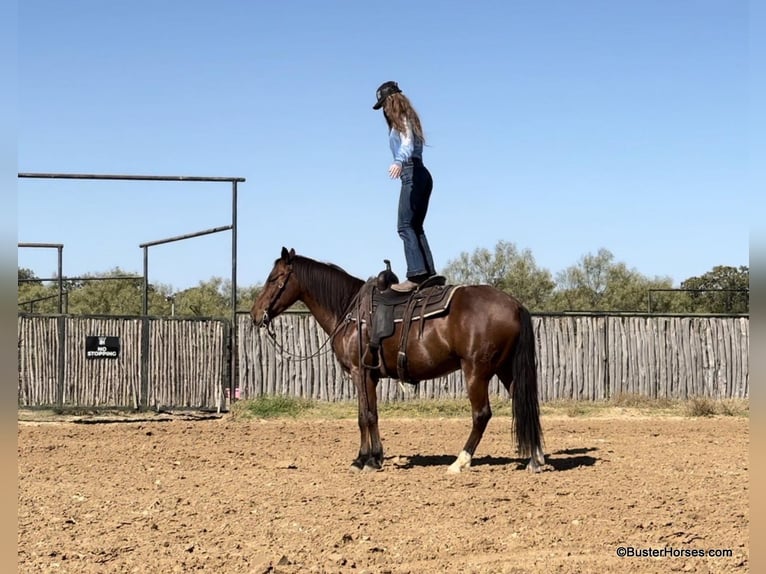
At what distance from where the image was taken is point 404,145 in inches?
366

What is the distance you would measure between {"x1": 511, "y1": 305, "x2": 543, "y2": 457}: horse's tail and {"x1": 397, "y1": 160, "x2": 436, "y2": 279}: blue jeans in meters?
1.38

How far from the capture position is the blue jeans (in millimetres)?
9383

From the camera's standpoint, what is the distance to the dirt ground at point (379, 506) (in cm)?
556

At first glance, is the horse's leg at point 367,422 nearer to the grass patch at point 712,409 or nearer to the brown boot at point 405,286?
the brown boot at point 405,286

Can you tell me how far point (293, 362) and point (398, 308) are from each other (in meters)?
8.52

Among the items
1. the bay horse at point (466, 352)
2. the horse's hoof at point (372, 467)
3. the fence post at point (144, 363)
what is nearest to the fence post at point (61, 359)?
the fence post at point (144, 363)

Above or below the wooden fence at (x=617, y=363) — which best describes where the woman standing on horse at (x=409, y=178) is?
above

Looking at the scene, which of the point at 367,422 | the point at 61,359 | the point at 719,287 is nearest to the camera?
the point at 367,422

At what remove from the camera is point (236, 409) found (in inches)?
653

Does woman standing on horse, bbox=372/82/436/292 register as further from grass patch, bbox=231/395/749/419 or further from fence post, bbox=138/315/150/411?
fence post, bbox=138/315/150/411

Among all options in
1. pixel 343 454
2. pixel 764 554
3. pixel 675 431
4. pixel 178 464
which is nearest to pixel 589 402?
pixel 675 431

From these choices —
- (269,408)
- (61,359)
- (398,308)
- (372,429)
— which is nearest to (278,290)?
(398,308)

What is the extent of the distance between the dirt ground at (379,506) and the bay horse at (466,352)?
41 cm

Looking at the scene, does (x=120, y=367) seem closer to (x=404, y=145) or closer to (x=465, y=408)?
(x=465, y=408)
